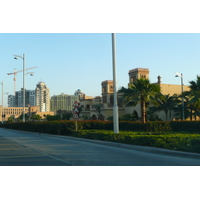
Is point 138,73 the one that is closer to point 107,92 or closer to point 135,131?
point 107,92

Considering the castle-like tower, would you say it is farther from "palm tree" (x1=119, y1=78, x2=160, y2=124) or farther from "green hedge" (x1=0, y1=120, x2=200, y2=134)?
"palm tree" (x1=119, y1=78, x2=160, y2=124)

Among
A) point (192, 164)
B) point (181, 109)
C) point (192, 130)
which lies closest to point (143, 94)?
point (192, 130)

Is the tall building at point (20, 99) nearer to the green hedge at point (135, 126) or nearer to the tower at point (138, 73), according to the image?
the tower at point (138, 73)

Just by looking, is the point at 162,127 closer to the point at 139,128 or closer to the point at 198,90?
the point at 139,128

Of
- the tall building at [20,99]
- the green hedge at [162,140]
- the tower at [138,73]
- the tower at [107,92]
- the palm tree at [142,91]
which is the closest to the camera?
the green hedge at [162,140]

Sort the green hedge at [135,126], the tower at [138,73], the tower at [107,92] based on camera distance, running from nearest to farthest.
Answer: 1. the green hedge at [135,126]
2. the tower at [138,73]
3. the tower at [107,92]

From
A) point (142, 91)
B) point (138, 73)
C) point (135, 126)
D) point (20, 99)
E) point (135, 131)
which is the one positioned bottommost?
point (135, 131)

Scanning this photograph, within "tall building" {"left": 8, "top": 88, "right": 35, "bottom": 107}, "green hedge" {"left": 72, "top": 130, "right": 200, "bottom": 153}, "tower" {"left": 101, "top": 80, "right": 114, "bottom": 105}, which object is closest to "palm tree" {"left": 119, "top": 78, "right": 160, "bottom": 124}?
"green hedge" {"left": 72, "top": 130, "right": 200, "bottom": 153}

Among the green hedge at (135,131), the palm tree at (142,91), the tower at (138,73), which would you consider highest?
the tower at (138,73)

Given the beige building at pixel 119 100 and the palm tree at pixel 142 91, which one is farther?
the beige building at pixel 119 100

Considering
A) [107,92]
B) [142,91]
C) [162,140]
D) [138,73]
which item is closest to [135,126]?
[142,91]

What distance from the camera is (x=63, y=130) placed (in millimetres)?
25391

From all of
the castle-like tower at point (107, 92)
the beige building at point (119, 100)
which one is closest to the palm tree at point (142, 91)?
the beige building at point (119, 100)

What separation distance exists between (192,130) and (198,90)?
597 centimetres
